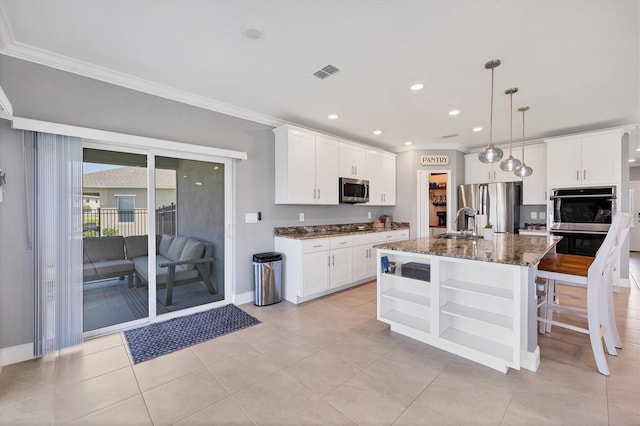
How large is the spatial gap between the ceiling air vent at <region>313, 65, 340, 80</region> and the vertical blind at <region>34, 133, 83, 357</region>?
2.31 metres

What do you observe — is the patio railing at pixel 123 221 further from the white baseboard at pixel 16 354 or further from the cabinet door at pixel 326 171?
the cabinet door at pixel 326 171

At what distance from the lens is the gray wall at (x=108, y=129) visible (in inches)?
92.4

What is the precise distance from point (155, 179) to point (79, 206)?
2.49 ft

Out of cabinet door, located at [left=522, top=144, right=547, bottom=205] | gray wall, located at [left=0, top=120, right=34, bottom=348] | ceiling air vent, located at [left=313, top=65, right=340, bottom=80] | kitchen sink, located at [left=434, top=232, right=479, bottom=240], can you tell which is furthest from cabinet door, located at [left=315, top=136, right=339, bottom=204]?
cabinet door, located at [left=522, top=144, right=547, bottom=205]

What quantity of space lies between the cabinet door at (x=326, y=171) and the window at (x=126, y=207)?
94.0 inches

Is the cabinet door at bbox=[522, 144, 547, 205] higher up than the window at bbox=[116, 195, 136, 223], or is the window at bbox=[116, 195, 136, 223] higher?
the cabinet door at bbox=[522, 144, 547, 205]

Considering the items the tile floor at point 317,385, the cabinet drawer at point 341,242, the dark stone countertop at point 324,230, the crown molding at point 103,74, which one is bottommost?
the tile floor at point 317,385

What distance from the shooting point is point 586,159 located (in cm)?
452

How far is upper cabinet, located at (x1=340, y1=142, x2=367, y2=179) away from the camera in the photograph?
475 centimetres

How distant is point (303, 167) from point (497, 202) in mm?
3810

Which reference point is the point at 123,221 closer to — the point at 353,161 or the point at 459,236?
the point at 353,161

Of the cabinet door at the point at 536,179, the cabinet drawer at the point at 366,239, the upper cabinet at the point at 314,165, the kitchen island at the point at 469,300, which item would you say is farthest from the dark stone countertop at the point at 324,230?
A: the cabinet door at the point at 536,179

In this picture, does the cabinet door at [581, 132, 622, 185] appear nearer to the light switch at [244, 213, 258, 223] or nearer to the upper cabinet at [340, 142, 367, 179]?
the upper cabinet at [340, 142, 367, 179]

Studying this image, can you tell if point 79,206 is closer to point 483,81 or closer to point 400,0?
point 400,0
